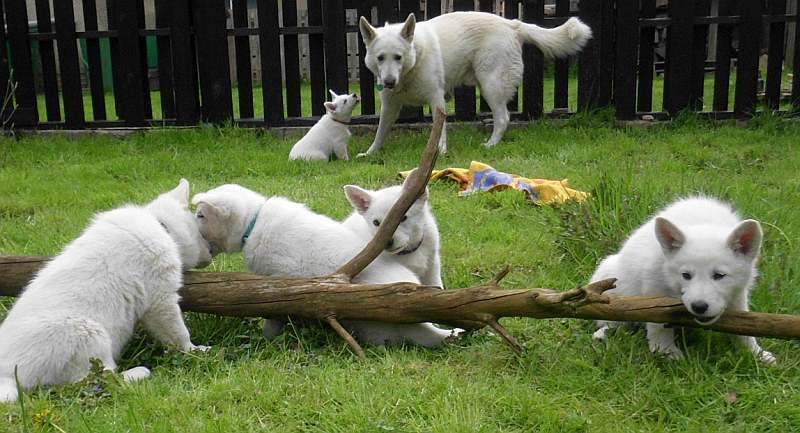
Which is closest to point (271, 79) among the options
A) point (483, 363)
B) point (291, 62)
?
point (291, 62)

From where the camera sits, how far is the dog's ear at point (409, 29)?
7.81 metres

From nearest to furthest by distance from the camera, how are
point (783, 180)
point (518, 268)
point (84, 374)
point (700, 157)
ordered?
point (84, 374) → point (518, 268) → point (783, 180) → point (700, 157)

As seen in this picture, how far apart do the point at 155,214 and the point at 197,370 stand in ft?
3.05

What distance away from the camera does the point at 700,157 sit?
23.7 feet

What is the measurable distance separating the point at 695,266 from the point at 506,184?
3.10 m

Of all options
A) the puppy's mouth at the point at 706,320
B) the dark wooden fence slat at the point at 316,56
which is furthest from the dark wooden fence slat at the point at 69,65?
the puppy's mouth at the point at 706,320

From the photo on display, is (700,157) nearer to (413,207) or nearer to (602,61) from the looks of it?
(602,61)

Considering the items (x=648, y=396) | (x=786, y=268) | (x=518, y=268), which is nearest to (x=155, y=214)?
(x=518, y=268)

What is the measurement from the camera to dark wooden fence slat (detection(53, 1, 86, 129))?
925cm

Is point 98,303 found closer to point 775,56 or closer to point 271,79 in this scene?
point 271,79

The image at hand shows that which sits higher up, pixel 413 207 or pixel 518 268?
pixel 413 207

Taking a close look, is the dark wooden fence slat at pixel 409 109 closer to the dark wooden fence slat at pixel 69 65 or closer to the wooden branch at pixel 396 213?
the dark wooden fence slat at pixel 69 65

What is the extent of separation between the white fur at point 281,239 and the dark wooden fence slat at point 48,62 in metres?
6.38

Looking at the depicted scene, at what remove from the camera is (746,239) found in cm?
311
